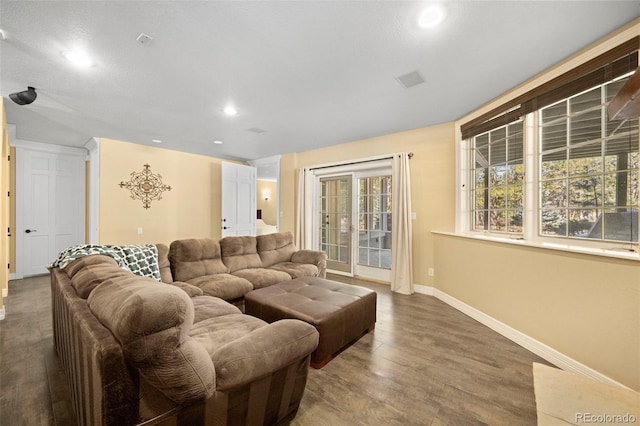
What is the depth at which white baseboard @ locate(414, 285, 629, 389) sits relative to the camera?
1871mm

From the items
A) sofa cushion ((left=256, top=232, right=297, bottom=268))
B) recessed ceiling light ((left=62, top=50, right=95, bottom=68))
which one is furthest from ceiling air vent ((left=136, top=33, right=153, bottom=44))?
sofa cushion ((left=256, top=232, right=297, bottom=268))

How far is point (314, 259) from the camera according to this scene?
384 centimetres

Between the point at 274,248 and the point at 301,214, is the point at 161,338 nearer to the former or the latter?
the point at 274,248

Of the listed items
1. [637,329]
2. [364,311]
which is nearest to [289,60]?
[364,311]

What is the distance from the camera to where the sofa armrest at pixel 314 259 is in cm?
381

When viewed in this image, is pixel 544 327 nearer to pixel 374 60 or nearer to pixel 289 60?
pixel 374 60

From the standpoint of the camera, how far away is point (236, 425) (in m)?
1.20

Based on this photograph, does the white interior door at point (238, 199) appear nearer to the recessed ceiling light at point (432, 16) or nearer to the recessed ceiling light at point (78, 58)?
the recessed ceiling light at point (78, 58)

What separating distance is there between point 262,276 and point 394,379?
180 cm

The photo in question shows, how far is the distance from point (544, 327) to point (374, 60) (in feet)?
8.58

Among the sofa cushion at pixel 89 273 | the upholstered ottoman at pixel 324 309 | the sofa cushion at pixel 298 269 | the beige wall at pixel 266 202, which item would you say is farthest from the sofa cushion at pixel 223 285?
the beige wall at pixel 266 202

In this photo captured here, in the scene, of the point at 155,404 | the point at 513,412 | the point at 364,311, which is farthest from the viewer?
the point at 364,311

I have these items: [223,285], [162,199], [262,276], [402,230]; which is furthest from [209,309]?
[162,199]

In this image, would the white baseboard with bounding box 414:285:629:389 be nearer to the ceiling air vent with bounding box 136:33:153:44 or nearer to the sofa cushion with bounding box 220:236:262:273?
the sofa cushion with bounding box 220:236:262:273
